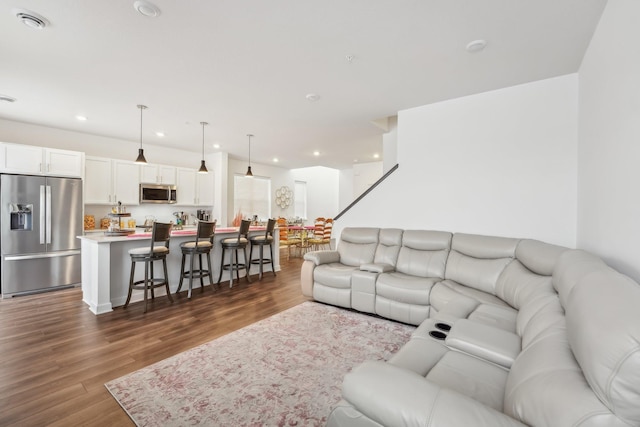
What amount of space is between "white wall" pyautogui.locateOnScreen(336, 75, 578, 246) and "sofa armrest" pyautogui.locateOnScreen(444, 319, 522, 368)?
2.16 meters

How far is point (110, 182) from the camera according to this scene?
5.44 meters

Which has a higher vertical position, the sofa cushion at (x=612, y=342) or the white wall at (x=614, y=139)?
the white wall at (x=614, y=139)

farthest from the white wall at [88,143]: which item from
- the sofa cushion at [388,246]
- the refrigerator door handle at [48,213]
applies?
the sofa cushion at [388,246]

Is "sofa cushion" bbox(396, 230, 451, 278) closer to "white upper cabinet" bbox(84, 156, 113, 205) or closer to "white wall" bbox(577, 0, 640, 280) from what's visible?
"white wall" bbox(577, 0, 640, 280)

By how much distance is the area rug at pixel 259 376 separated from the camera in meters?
1.75

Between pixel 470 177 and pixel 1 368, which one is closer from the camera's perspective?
pixel 1 368

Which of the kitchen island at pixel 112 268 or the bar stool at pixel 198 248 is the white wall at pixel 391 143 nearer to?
the bar stool at pixel 198 248

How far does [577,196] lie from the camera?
2.98m

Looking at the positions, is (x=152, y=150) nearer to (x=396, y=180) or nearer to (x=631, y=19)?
(x=396, y=180)

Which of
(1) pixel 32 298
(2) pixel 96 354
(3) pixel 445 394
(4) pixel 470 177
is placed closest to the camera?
(3) pixel 445 394

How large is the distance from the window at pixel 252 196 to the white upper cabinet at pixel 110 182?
265 cm

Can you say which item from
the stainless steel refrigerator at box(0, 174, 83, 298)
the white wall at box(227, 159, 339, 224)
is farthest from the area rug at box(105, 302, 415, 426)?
the white wall at box(227, 159, 339, 224)

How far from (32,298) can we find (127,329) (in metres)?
2.37

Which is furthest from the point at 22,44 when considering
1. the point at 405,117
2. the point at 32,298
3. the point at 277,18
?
the point at 405,117
